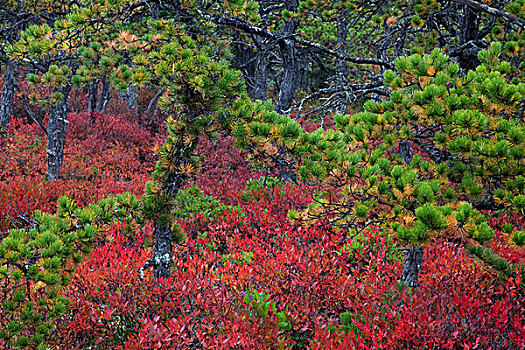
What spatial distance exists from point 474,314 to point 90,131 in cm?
1010

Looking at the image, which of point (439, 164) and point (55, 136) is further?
point (55, 136)

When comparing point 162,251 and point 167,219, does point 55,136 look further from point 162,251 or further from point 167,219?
point 167,219

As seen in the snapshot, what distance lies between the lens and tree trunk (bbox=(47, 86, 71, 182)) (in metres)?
7.57

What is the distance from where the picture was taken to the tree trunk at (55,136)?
7574 mm

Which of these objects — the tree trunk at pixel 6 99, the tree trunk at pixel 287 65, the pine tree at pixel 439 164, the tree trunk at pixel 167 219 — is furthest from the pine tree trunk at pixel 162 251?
the tree trunk at pixel 6 99

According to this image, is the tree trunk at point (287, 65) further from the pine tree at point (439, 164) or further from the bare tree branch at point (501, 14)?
the pine tree at point (439, 164)

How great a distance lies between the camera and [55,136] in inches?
300

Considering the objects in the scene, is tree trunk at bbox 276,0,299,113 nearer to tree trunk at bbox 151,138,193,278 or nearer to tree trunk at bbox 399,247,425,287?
tree trunk at bbox 151,138,193,278

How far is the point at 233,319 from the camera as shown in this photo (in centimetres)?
361

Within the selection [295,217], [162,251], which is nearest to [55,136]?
[162,251]

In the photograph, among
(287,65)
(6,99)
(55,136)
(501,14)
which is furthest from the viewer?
(6,99)

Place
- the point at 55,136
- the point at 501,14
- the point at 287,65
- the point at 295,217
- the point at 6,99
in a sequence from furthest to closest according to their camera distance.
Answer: the point at 6,99, the point at 55,136, the point at 287,65, the point at 501,14, the point at 295,217

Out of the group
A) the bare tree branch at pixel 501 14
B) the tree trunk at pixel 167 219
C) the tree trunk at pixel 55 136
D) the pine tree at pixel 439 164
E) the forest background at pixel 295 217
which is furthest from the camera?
the tree trunk at pixel 55 136

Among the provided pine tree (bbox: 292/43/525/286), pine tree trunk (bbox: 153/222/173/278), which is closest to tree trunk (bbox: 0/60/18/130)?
pine tree trunk (bbox: 153/222/173/278)
